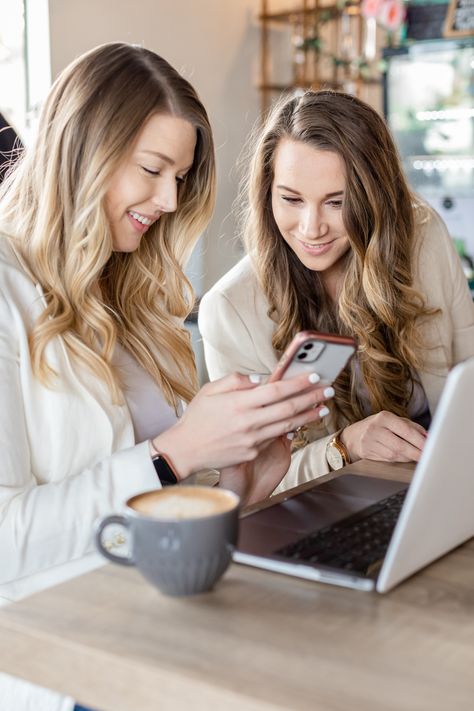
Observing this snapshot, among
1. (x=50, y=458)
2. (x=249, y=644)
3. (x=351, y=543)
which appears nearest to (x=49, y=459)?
(x=50, y=458)

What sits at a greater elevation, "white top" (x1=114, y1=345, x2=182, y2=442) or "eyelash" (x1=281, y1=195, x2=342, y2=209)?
"eyelash" (x1=281, y1=195, x2=342, y2=209)

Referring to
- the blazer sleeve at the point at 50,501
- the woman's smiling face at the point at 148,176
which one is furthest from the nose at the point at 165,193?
the blazer sleeve at the point at 50,501

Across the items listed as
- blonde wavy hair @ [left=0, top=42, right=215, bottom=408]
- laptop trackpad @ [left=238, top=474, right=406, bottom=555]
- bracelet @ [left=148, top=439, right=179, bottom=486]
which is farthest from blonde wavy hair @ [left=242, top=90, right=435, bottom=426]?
bracelet @ [left=148, top=439, right=179, bottom=486]

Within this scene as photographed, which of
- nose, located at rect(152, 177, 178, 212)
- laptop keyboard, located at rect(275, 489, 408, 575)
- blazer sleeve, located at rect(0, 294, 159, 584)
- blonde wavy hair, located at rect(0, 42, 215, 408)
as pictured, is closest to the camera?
laptop keyboard, located at rect(275, 489, 408, 575)

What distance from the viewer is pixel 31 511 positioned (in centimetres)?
117

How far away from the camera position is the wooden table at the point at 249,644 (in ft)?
2.38

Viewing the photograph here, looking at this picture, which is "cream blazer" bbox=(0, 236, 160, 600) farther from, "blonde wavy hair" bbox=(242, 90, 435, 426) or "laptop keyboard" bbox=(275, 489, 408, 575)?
"blonde wavy hair" bbox=(242, 90, 435, 426)

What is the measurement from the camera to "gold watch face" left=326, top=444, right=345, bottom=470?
5.11 feet

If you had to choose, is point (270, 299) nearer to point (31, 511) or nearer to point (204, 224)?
point (204, 224)

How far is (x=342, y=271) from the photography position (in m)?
2.05

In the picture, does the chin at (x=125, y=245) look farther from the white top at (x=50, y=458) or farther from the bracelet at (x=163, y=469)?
the bracelet at (x=163, y=469)

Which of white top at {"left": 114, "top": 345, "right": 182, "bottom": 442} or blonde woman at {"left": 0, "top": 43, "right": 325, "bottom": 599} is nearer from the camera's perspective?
blonde woman at {"left": 0, "top": 43, "right": 325, "bottom": 599}

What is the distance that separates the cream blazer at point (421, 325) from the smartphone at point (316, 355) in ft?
2.39

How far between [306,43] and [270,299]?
4246mm
